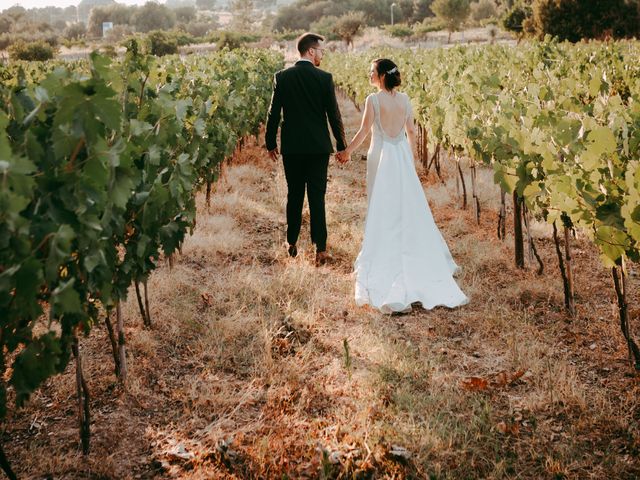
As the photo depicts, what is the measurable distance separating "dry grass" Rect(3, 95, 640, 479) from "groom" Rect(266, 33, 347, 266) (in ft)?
2.68

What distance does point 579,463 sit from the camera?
2.82 metres

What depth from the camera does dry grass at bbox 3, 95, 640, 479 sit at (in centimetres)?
288

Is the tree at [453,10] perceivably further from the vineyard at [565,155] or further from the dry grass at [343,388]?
the dry grass at [343,388]

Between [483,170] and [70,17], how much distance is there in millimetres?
213815

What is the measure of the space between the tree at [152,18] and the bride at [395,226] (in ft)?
296

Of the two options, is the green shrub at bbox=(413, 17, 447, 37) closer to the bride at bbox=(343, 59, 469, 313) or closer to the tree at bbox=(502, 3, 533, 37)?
the tree at bbox=(502, 3, 533, 37)

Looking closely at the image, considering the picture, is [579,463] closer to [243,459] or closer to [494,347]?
[494,347]

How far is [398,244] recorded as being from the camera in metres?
5.01

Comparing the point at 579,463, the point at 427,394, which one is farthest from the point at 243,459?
the point at 579,463

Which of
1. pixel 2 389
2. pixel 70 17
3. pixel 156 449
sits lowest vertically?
pixel 156 449

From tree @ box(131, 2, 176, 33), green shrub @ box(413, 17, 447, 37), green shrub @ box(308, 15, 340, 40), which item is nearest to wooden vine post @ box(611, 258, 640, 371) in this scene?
green shrub @ box(413, 17, 447, 37)

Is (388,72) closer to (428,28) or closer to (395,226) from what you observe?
(395,226)

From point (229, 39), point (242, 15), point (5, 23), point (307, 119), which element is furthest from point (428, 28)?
point (307, 119)

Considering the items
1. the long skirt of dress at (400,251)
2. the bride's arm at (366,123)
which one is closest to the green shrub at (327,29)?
the bride's arm at (366,123)
